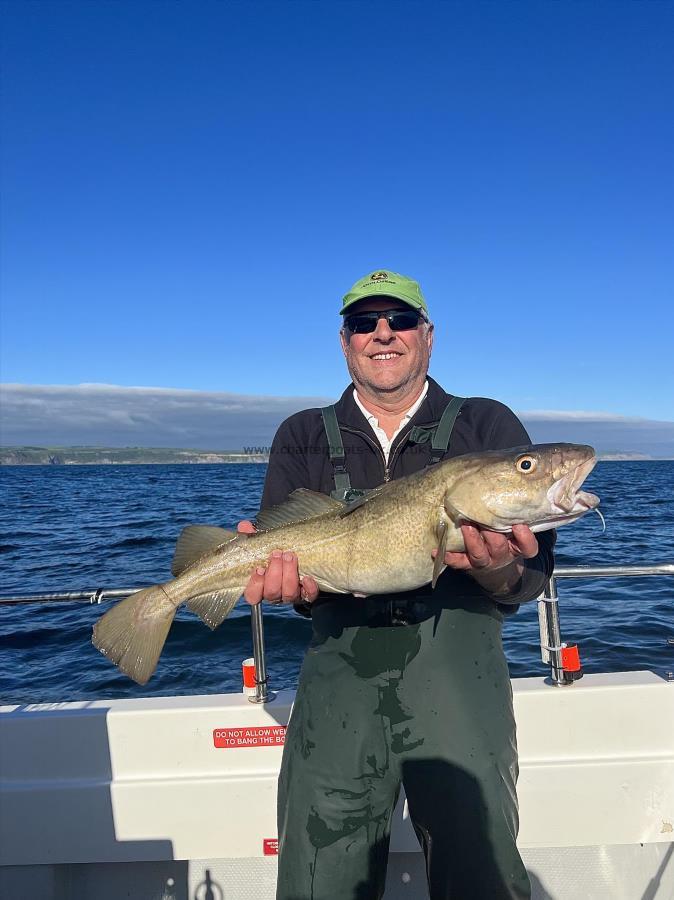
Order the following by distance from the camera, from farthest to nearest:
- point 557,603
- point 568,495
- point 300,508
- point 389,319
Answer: point 557,603 < point 389,319 < point 300,508 < point 568,495

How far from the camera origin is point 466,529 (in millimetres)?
3203

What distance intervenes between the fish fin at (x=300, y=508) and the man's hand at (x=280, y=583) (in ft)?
0.71

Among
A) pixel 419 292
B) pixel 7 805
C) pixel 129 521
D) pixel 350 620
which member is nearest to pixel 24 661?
pixel 7 805

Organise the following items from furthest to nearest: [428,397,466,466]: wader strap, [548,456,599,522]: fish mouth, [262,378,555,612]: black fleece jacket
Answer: [262,378,555,612]: black fleece jacket, [428,397,466,466]: wader strap, [548,456,599,522]: fish mouth

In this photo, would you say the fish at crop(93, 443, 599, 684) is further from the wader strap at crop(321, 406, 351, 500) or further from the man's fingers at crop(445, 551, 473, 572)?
the wader strap at crop(321, 406, 351, 500)

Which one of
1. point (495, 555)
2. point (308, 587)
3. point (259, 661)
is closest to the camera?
point (495, 555)

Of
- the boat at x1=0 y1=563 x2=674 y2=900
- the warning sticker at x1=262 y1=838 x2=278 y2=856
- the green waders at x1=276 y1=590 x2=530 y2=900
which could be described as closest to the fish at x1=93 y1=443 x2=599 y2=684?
the green waders at x1=276 y1=590 x2=530 y2=900

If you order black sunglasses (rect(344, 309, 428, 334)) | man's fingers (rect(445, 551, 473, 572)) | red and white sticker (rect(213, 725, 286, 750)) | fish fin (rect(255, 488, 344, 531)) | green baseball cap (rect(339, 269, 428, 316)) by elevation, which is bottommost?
red and white sticker (rect(213, 725, 286, 750))

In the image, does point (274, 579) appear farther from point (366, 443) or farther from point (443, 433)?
point (443, 433)

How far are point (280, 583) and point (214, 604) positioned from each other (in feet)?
1.69

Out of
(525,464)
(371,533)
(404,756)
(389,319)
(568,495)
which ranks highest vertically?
(389,319)

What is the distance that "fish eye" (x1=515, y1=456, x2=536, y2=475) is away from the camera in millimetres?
3182

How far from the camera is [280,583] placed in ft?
11.4

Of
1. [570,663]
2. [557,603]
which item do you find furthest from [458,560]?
[570,663]
